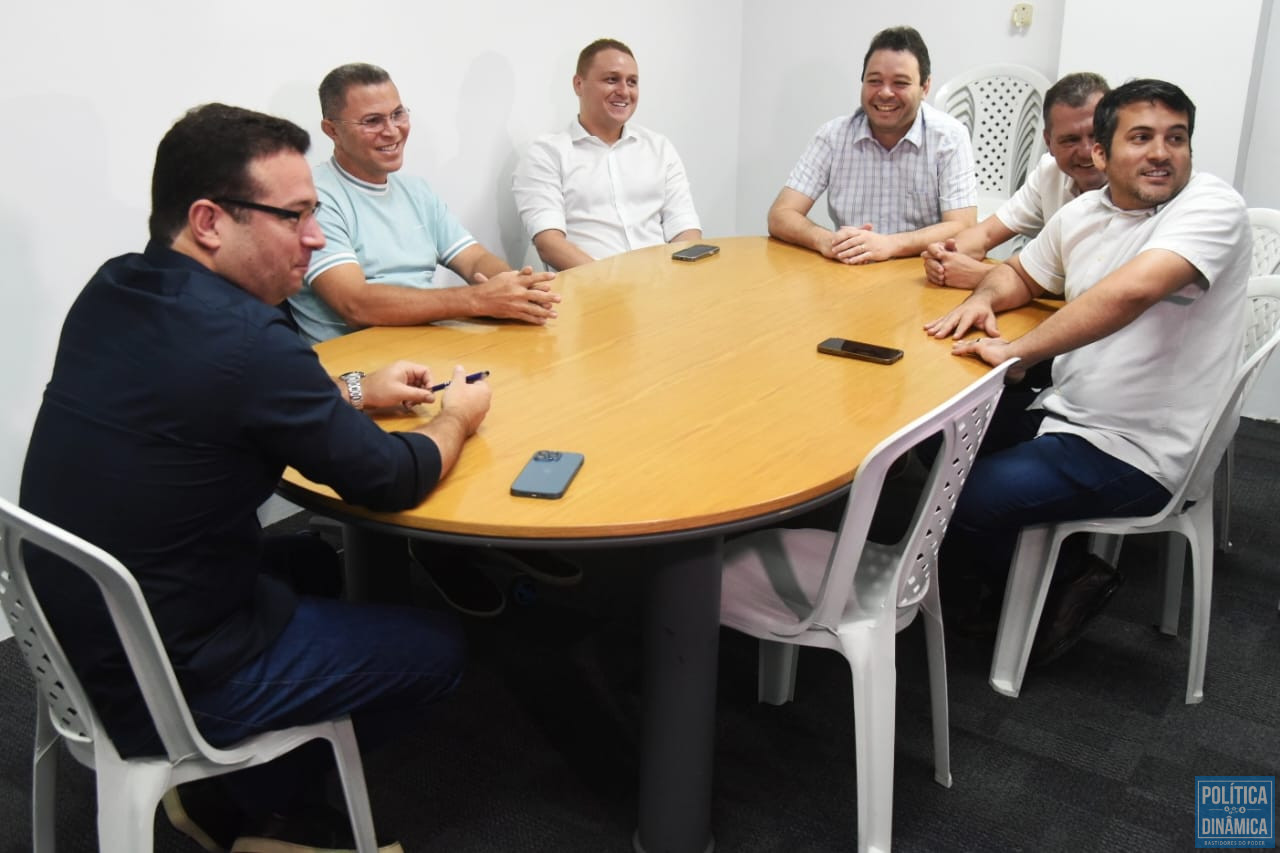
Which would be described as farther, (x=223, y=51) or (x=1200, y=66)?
(x=1200, y=66)

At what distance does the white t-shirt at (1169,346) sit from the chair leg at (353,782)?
1519 millimetres

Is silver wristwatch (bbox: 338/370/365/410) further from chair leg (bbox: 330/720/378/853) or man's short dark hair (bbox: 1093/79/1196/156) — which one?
man's short dark hair (bbox: 1093/79/1196/156)

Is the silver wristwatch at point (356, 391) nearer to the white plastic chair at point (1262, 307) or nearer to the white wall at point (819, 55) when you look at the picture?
the white plastic chair at point (1262, 307)

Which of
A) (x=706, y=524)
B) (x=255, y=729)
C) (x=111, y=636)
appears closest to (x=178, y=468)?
(x=111, y=636)

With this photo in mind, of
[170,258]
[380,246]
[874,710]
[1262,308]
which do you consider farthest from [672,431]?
[1262,308]

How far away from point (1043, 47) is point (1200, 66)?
0.66 metres

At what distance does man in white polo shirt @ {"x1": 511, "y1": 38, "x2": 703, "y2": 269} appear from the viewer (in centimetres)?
332

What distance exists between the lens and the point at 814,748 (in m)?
2.06

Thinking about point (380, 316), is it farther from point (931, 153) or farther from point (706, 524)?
point (931, 153)

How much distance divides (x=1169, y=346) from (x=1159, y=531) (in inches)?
15.9

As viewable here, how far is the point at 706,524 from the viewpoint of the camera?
1.42 m

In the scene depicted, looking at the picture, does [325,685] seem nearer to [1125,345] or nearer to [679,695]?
[679,695]

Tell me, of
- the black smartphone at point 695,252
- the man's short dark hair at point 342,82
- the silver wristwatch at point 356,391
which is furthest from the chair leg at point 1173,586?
the man's short dark hair at point 342,82

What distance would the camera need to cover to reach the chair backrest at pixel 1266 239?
2648mm
